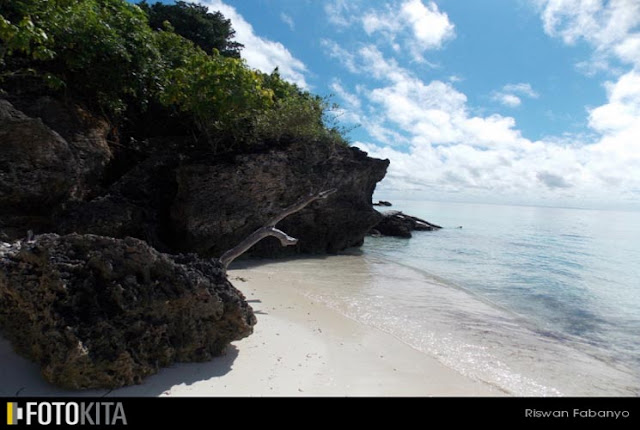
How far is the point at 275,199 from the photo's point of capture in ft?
42.1

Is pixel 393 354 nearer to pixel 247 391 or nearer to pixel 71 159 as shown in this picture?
pixel 247 391

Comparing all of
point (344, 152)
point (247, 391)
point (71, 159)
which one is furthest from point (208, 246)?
point (247, 391)

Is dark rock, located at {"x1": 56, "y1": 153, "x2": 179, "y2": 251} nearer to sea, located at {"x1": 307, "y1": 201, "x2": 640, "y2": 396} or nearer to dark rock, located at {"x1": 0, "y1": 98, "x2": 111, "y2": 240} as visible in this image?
dark rock, located at {"x1": 0, "y1": 98, "x2": 111, "y2": 240}

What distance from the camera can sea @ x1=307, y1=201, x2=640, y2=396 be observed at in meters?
5.38

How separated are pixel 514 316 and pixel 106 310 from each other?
849cm

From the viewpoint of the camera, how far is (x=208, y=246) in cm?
1134

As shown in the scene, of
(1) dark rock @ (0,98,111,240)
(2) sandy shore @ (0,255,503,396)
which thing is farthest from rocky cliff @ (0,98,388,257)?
(2) sandy shore @ (0,255,503,396)

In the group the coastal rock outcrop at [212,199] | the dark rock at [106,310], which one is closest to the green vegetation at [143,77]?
the coastal rock outcrop at [212,199]

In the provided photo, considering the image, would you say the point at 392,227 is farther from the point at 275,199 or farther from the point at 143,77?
the point at 143,77

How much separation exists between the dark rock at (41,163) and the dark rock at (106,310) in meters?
5.37

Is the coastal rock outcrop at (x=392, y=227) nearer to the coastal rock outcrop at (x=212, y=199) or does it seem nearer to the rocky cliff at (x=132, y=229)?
the rocky cliff at (x=132, y=229)

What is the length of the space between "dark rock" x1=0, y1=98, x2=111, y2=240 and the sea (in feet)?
21.4

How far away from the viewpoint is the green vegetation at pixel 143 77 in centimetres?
906
